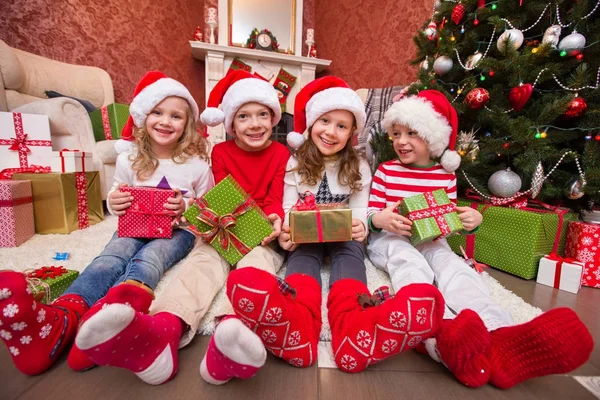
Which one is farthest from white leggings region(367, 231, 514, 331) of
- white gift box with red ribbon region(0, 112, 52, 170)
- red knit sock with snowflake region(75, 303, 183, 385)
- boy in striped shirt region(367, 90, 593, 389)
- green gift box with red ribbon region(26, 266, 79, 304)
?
white gift box with red ribbon region(0, 112, 52, 170)

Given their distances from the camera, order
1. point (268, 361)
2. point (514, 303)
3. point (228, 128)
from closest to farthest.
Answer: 1. point (268, 361)
2. point (514, 303)
3. point (228, 128)

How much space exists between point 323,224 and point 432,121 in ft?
1.99

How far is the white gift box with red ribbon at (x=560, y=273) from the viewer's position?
48.1 inches

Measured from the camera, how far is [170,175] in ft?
4.09

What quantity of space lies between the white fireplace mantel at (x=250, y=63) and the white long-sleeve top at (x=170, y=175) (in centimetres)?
235

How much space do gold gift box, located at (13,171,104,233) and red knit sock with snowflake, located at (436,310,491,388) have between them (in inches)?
75.4

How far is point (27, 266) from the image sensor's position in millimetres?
1237

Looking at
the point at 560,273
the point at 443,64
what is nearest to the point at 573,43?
the point at 443,64

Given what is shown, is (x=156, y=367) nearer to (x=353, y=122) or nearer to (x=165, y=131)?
(x=165, y=131)

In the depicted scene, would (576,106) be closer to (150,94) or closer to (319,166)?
(319,166)

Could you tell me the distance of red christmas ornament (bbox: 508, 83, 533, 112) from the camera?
130cm

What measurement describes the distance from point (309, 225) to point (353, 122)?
1.71ft

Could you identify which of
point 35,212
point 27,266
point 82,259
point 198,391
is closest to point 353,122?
point 198,391

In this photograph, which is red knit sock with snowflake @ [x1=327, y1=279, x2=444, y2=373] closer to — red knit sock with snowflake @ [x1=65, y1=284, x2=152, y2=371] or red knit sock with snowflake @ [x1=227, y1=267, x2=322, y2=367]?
red knit sock with snowflake @ [x1=227, y1=267, x2=322, y2=367]
